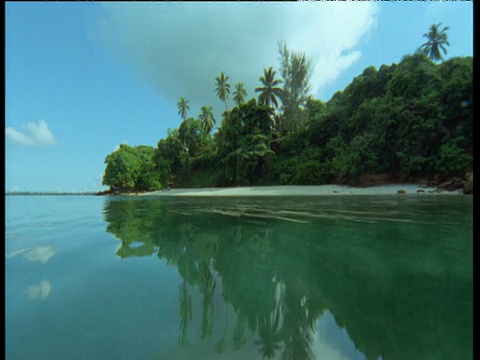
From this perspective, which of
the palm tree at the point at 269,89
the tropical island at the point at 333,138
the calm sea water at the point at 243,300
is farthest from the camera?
the palm tree at the point at 269,89

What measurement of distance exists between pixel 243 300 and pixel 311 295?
41 centimetres

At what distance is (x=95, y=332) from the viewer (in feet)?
3.35

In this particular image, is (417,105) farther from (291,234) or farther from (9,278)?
(9,278)

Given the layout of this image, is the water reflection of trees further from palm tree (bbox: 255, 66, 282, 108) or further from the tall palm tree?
palm tree (bbox: 255, 66, 282, 108)

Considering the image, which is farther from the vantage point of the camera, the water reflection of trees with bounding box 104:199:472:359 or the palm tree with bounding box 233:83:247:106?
the palm tree with bounding box 233:83:247:106

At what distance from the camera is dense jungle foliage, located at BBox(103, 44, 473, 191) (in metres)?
12.1

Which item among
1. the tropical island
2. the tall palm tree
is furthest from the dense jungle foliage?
the tall palm tree

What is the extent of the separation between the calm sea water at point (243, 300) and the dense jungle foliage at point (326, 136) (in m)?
5.30

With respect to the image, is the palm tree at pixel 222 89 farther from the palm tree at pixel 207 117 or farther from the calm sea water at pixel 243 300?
the calm sea water at pixel 243 300

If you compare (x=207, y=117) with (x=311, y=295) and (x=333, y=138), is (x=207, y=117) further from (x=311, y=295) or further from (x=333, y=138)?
(x=311, y=295)

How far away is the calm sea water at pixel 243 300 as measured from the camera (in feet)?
3.05

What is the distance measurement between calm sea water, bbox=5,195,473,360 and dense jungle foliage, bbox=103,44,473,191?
5298mm

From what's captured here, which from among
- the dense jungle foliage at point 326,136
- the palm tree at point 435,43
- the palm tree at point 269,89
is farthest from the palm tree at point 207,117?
the palm tree at point 435,43

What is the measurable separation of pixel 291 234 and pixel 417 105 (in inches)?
576
